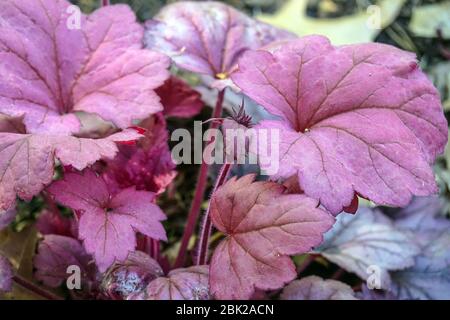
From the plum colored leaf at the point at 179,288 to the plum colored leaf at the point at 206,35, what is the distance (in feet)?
1.39

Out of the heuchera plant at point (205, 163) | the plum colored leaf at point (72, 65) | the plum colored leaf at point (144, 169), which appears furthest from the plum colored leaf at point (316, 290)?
the plum colored leaf at point (72, 65)

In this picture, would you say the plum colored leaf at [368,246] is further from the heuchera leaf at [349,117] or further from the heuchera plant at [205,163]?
the heuchera leaf at [349,117]

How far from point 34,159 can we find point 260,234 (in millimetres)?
344

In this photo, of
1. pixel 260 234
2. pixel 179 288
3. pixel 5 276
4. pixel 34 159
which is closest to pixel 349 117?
pixel 260 234

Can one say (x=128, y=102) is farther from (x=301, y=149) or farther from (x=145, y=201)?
(x=301, y=149)

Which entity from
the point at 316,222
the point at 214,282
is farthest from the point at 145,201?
the point at 316,222

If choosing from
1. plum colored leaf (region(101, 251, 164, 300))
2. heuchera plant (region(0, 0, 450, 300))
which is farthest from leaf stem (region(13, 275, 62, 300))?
plum colored leaf (region(101, 251, 164, 300))

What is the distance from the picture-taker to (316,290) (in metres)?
1.02

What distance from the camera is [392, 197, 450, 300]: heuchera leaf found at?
1.15 meters

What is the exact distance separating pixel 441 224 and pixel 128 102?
776mm

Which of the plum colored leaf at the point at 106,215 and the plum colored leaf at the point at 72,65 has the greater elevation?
the plum colored leaf at the point at 72,65

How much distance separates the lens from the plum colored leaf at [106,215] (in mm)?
793

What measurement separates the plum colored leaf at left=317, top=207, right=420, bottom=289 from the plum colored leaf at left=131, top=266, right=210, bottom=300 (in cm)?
38
